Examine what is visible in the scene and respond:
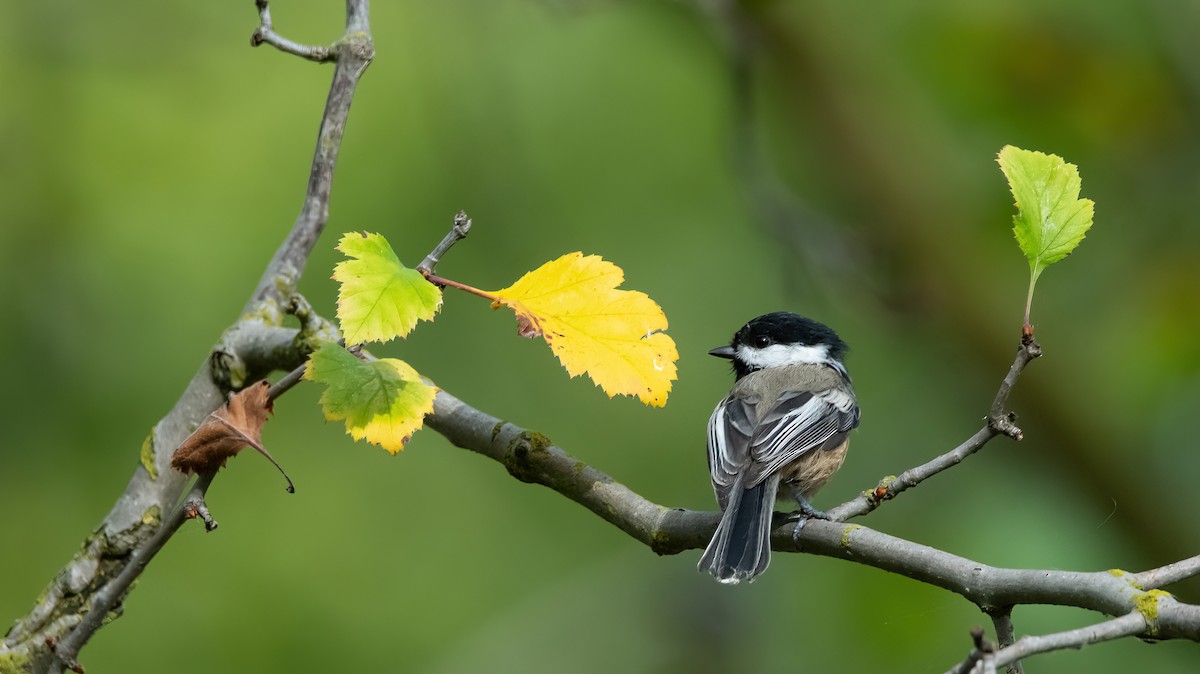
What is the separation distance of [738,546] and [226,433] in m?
1.38

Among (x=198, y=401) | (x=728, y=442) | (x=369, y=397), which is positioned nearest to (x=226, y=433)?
(x=369, y=397)

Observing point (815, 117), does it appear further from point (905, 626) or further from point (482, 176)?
point (905, 626)

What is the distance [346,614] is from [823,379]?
12.8ft

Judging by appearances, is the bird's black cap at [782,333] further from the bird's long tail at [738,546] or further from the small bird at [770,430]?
the bird's long tail at [738,546]

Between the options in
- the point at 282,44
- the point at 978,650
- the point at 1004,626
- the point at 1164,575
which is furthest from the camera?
the point at 282,44

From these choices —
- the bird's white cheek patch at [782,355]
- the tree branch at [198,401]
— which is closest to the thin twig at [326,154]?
the tree branch at [198,401]

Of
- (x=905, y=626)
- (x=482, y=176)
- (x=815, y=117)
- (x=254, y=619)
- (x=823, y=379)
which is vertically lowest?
(x=254, y=619)

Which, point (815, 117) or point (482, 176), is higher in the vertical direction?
point (815, 117)

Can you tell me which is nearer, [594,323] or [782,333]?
[594,323]

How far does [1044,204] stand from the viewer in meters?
2.18

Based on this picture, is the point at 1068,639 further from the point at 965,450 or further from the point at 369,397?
the point at 369,397

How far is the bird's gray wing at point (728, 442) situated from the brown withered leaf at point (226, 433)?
5.34 feet

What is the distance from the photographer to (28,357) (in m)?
6.14

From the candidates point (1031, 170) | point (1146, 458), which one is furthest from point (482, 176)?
point (1031, 170)
